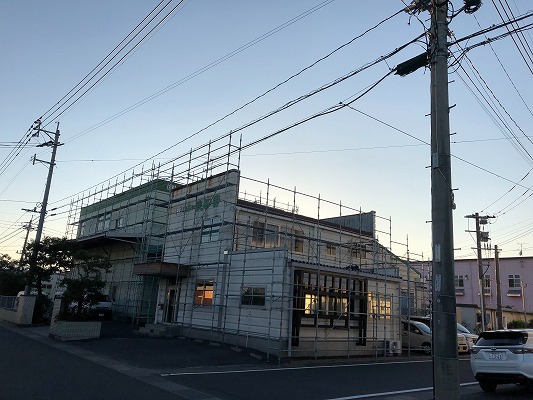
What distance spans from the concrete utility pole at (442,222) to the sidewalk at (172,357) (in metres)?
3.05

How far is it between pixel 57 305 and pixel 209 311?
6797mm

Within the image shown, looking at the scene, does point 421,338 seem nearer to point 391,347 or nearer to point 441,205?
point 391,347

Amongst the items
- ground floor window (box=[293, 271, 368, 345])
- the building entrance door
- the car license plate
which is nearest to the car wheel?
the car license plate

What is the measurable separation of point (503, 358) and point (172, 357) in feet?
32.7

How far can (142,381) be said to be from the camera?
1037 centimetres

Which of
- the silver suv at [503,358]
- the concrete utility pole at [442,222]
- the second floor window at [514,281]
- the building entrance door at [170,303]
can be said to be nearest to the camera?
the concrete utility pole at [442,222]

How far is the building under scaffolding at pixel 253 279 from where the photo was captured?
1708 cm

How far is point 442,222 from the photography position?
7863 millimetres

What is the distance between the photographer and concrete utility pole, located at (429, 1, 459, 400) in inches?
289

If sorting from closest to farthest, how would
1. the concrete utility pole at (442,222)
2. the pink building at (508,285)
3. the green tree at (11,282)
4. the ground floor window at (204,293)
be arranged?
1. the concrete utility pole at (442,222)
2. the ground floor window at (204,293)
3. the green tree at (11,282)
4. the pink building at (508,285)

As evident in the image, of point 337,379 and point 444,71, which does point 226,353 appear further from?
point 444,71

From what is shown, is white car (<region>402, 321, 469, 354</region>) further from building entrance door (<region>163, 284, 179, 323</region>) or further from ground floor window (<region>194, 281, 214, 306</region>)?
building entrance door (<region>163, 284, 179, 323</region>)

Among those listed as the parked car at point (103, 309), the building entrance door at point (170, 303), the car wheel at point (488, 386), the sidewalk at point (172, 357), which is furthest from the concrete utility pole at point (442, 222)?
the parked car at point (103, 309)

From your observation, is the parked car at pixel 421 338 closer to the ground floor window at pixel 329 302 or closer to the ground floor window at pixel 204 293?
Result: the ground floor window at pixel 329 302
